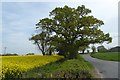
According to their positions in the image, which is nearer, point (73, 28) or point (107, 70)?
point (107, 70)

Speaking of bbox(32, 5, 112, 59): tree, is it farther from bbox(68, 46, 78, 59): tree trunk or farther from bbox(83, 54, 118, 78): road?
bbox(83, 54, 118, 78): road

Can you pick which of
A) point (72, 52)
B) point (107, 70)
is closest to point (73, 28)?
point (72, 52)

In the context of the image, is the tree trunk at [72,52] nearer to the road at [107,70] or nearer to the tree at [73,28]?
the tree at [73,28]

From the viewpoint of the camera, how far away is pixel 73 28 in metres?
31.7

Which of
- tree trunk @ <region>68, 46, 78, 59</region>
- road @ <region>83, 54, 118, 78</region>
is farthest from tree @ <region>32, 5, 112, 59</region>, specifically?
road @ <region>83, 54, 118, 78</region>

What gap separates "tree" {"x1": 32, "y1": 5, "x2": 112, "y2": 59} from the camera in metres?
32.0

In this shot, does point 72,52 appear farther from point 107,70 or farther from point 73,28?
point 107,70

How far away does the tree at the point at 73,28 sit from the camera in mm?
32031

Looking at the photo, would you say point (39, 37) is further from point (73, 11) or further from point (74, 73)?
point (74, 73)

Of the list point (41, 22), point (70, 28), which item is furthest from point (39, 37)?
point (70, 28)

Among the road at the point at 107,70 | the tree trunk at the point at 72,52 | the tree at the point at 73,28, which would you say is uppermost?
the tree at the point at 73,28

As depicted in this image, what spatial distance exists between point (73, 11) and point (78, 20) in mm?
1249

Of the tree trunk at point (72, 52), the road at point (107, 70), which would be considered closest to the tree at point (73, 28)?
the tree trunk at point (72, 52)

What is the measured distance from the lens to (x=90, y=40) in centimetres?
3275
